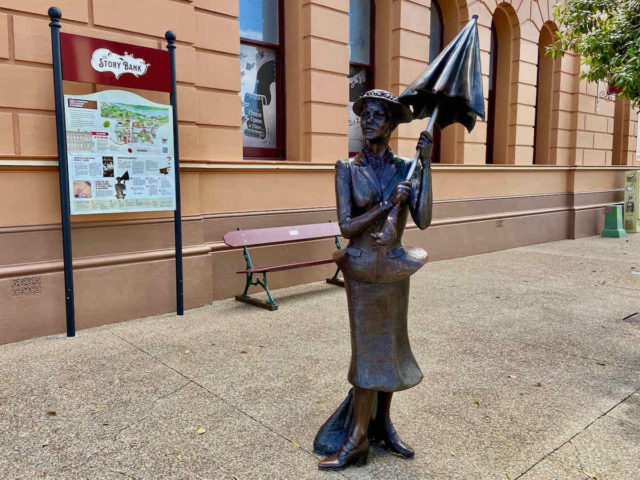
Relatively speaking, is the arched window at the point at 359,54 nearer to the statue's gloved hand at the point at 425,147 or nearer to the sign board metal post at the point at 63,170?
the sign board metal post at the point at 63,170

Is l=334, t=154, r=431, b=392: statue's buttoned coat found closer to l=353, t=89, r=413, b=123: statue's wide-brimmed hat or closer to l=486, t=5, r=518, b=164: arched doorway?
l=353, t=89, r=413, b=123: statue's wide-brimmed hat

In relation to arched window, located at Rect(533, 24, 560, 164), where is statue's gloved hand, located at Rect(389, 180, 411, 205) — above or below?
below

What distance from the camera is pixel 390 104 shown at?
2963mm

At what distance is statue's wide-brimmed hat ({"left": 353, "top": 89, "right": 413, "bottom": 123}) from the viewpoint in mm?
2922

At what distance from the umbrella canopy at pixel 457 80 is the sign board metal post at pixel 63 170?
12.2 ft

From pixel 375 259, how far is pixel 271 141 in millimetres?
5908

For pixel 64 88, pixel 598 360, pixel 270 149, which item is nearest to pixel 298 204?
pixel 270 149

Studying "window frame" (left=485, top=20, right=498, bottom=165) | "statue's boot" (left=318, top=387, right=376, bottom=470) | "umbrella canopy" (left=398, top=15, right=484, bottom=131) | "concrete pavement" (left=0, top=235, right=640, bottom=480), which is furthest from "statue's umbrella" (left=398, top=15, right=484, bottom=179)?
"window frame" (left=485, top=20, right=498, bottom=165)

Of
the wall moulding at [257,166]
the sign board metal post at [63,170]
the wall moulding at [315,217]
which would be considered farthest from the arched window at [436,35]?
the sign board metal post at [63,170]

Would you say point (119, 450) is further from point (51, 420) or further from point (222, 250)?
point (222, 250)

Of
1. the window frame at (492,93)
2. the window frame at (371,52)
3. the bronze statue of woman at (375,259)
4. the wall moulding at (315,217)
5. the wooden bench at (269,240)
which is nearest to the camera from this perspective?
the bronze statue of woman at (375,259)

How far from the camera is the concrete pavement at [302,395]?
3088 mm

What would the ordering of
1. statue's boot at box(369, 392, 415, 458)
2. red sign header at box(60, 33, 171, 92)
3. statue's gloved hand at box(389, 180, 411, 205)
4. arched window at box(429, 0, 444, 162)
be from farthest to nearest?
1. arched window at box(429, 0, 444, 162)
2. red sign header at box(60, 33, 171, 92)
3. statue's boot at box(369, 392, 415, 458)
4. statue's gloved hand at box(389, 180, 411, 205)

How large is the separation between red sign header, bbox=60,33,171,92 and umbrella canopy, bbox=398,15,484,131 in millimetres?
3660
